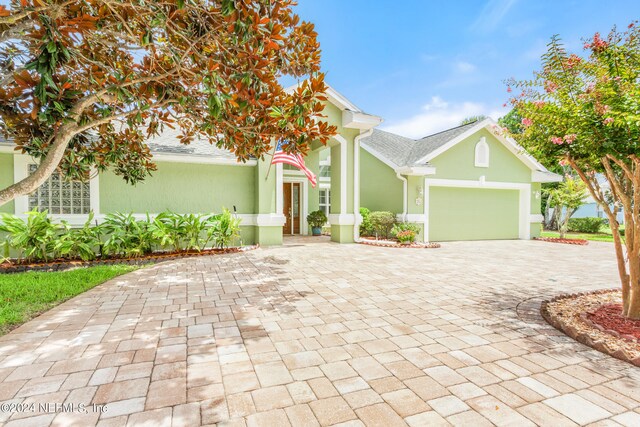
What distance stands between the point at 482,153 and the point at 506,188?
2231 millimetres

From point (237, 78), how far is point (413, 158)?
11.3 metres

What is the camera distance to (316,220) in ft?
46.7

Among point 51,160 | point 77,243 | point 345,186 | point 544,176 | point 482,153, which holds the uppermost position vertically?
point 482,153

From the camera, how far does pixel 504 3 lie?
7473 mm

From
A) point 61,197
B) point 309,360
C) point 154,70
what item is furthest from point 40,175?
point 61,197

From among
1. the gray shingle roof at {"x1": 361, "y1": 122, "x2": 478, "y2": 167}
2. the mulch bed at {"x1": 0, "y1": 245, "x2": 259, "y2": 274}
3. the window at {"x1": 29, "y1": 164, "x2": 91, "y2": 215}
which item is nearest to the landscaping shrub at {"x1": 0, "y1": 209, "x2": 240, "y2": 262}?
the mulch bed at {"x1": 0, "y1": 245, "x2": 259, "y2": 274}

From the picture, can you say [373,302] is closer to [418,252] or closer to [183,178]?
[418,252]

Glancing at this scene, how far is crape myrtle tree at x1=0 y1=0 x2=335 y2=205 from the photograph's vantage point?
313cm

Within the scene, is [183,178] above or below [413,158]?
below

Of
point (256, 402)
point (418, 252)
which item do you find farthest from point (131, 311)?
point (418, 252)

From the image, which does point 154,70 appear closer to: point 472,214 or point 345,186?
point 345,186

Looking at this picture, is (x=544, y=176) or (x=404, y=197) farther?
(x=544, y=176)

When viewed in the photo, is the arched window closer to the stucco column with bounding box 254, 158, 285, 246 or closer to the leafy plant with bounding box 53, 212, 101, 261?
the stucco column with bounding box 254, 158, 285, 246

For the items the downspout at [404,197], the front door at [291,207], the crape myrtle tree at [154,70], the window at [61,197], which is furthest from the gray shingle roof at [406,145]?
the window at [61,197]
